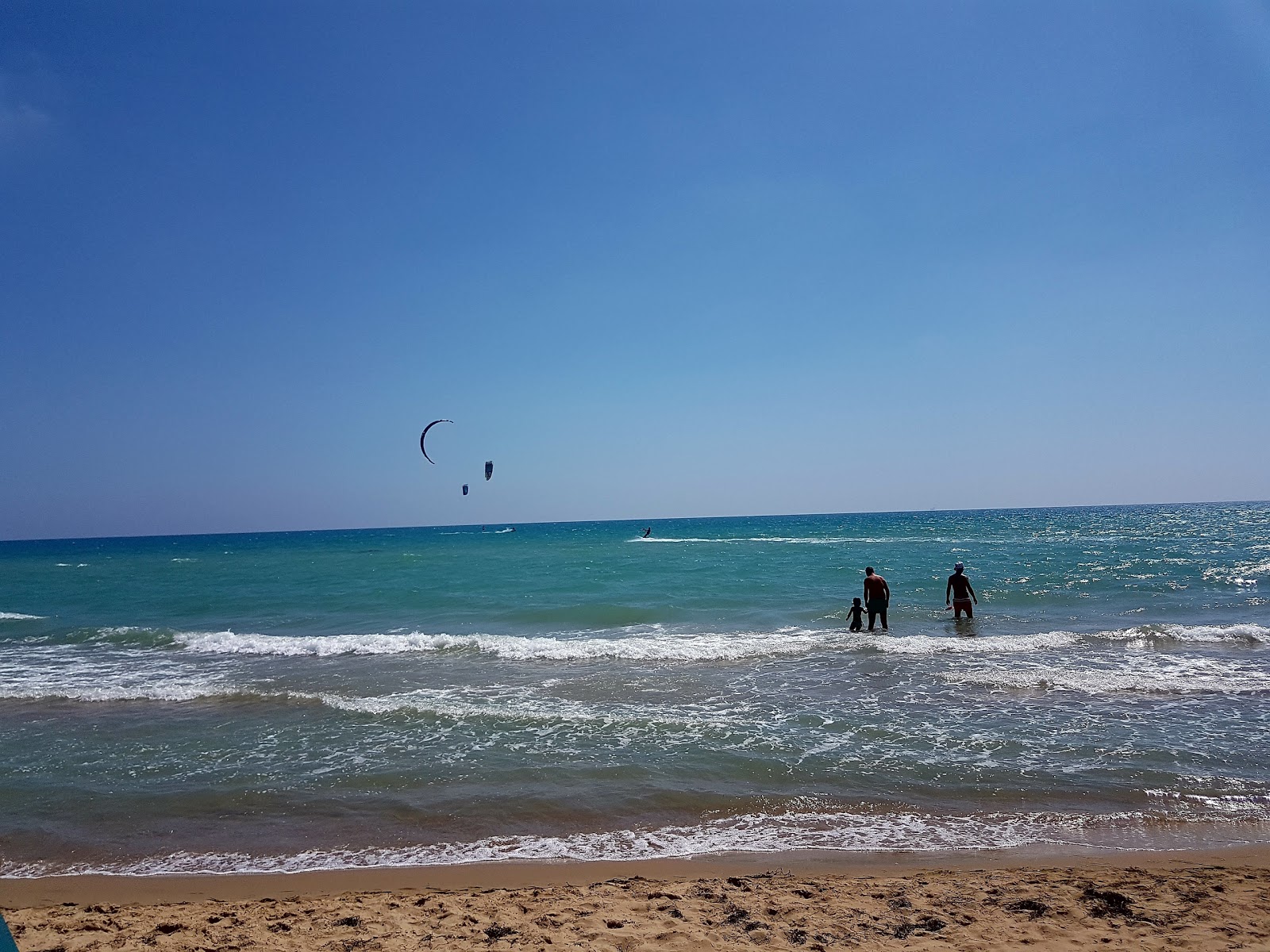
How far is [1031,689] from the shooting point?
36.4 ft

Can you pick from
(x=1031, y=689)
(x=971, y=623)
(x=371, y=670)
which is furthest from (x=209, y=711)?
(x=971, y=623)

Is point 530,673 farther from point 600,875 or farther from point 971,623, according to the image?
point 971,623

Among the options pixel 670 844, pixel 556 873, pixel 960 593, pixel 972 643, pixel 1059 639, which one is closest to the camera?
pixel 556 873

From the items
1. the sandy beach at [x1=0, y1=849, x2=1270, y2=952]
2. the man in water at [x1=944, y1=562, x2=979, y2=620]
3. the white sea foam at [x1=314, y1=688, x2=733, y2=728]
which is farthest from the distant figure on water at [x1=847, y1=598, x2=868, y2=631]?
the sandy beach at [x1=0, y1=849, x2=1270, y2=952]

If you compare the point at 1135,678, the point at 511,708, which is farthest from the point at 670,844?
the point at 1135,678

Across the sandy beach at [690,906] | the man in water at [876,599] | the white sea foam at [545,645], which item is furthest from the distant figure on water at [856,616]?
the sandy beach at [690,906]

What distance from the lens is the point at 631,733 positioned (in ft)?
30.2

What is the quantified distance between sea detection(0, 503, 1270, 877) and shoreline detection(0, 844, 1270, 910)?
0.17 m

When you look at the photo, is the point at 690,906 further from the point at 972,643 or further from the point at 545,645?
the point at 972,643

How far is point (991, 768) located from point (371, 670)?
10957 mm

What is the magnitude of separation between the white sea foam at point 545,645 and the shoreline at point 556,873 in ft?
27.6

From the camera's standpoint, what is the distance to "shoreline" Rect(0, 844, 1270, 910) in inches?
217

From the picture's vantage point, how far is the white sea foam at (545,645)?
586 inches

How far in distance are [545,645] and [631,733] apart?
7.21m
